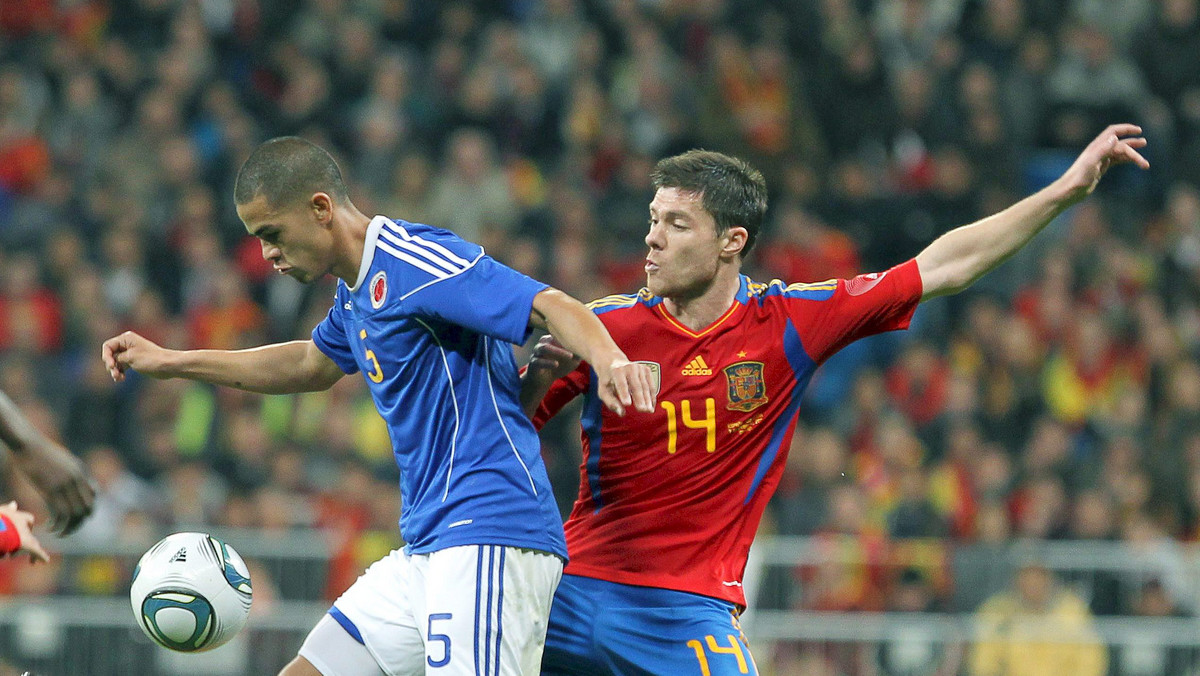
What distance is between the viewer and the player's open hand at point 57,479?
4.81 meters

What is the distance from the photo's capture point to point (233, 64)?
48.3ft

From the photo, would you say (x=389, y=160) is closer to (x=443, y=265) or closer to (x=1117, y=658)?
(x=1117, y=658)

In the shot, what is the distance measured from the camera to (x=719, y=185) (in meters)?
5.61

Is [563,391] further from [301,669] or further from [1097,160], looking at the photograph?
[1097,160]

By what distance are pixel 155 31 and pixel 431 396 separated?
35.4 ft

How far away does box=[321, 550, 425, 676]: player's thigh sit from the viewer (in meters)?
5.09

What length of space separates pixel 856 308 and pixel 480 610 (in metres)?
1.68

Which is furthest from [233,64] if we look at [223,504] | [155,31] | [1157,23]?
[1157,23]

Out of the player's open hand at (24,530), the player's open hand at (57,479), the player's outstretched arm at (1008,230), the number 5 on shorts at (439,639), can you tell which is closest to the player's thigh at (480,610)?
the number 5 on shorts at (439,639)

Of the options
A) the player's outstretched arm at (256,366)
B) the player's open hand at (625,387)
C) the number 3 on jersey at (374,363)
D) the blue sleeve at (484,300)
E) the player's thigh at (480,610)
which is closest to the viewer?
the player's open hand at (625,387)

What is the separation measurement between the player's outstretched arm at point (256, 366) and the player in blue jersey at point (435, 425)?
1.70 feet

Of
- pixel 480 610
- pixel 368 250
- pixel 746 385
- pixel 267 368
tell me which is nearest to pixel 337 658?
pixel 480 610

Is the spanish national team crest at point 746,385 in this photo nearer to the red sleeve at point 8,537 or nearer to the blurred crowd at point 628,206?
the red sleeve at point 8,537

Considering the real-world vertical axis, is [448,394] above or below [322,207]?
below
